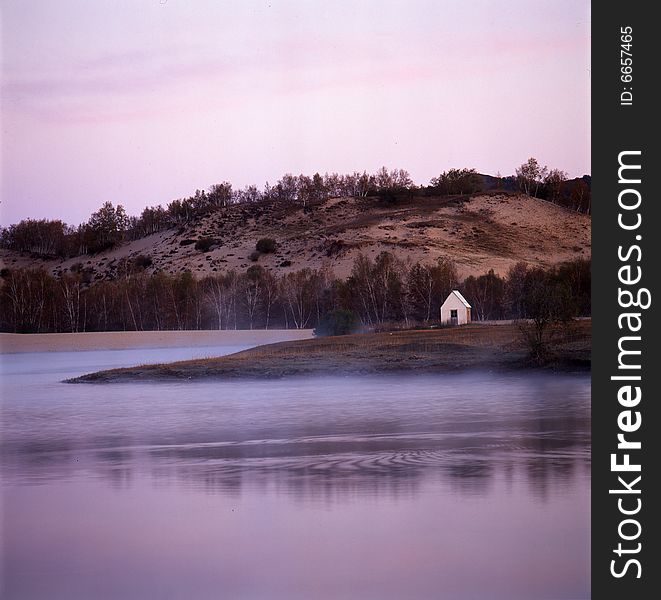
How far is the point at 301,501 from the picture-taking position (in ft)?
21.1

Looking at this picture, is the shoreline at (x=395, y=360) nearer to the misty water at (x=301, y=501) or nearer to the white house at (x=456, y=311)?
the misty water at (x=301, y=501)

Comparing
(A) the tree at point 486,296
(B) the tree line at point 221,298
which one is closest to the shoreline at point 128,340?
(B) the tree line at point 221,298

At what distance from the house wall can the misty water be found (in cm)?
1324

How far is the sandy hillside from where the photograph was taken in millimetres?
50156

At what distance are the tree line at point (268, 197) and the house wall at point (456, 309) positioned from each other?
30.7 meters

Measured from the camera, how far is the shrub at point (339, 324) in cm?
2461

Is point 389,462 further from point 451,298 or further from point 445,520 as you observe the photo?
point 451,298

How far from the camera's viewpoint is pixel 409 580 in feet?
15.8

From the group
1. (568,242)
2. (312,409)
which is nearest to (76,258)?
(568,242)

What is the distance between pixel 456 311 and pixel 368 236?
31.0 m

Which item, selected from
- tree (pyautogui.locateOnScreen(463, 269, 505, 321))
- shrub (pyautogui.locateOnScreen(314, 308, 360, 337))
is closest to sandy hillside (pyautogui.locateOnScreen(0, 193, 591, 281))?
tree (pyautogui.locateOnScreen(463, 269, 505, 321))

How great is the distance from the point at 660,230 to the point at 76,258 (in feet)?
202

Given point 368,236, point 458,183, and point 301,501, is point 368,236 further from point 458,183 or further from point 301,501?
point 301,501

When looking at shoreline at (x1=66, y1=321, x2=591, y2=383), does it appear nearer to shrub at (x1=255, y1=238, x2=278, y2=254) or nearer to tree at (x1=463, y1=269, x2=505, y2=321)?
tree at (x1=463, y1=269, x2=505, y2=321)
